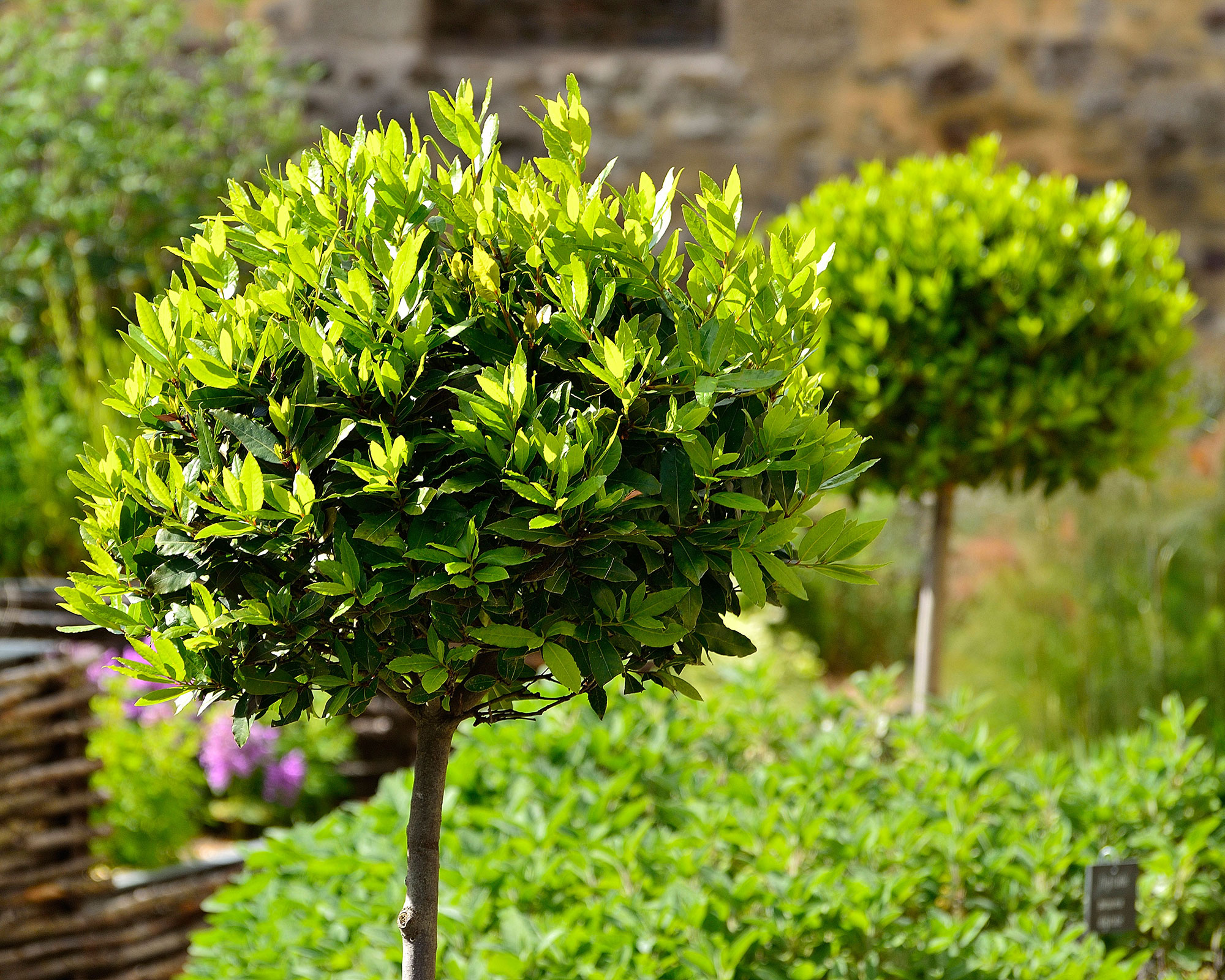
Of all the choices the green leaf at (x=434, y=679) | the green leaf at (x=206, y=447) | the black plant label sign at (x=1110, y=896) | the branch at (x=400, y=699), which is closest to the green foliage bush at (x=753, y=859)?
the black plant label sign at (x=1110, y=896)

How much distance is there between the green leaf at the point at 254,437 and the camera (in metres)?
1.22

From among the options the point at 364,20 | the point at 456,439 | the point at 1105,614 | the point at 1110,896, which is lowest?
the point at 1110,896

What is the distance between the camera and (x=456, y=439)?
4.02ft

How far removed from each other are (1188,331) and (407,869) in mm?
2702

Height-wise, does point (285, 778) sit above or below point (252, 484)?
below

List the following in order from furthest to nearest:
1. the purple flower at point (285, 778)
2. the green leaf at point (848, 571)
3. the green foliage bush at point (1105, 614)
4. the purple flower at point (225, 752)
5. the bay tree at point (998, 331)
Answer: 1. the green foliage bush at point (1105, 614)
2. the purple flower at point (285, 778)
3. the purple flower at point (225, 752)
4. the bay tree at point (998, 331)
5. the green leaf at point (848, 571)

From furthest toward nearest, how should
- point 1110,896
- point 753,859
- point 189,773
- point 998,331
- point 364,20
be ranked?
point 364,20 → point 189,773 → point 998,331 → point 753,859 → point 1110,896

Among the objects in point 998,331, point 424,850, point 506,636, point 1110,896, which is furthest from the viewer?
point 998,331

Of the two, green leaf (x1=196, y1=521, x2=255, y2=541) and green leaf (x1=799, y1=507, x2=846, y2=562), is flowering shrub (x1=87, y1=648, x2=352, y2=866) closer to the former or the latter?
green leaf (x1=196, y1=521, x2=255, y2=541)

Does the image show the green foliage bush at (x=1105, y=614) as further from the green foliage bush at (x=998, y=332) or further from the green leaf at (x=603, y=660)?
the green leaf at (x=603, y=660)

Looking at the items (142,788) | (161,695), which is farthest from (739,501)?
(142,788)

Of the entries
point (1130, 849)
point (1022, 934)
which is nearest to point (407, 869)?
point (1022, 934)

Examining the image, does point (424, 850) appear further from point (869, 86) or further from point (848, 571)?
point (869, 86)

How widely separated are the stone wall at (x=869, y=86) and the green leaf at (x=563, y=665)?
5416mm
